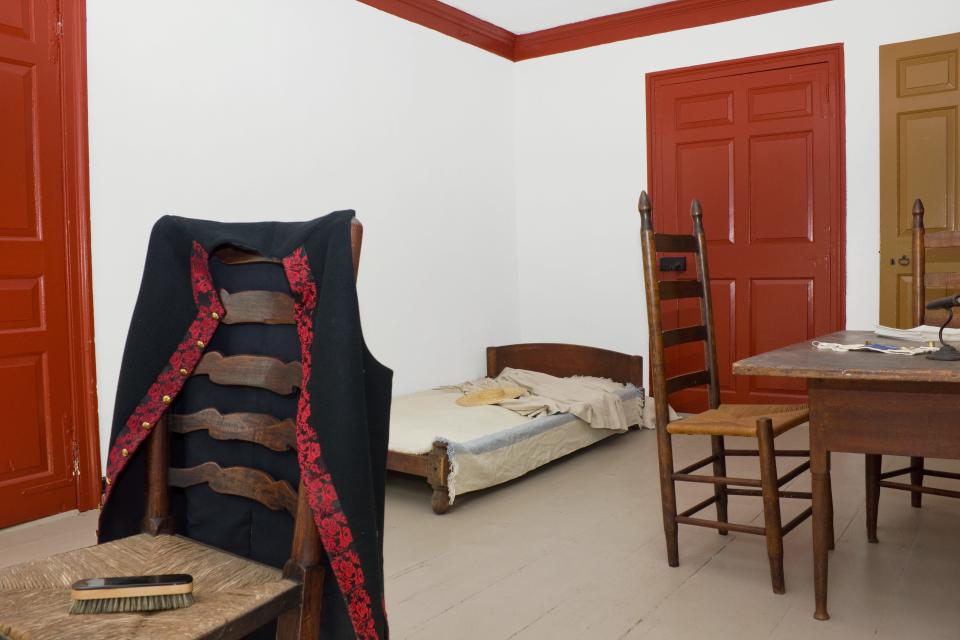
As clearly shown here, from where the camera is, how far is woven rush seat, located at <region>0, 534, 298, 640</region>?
3.65 feet

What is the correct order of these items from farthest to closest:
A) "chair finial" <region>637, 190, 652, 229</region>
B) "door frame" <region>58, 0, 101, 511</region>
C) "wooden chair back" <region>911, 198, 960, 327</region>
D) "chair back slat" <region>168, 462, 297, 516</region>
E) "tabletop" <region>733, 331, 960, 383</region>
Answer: "door frame" <region>58, 0, 101, 511</region>
"wooden chair back" <region>911, 198, 960, 327</region>
"chair finial" <region>637, 190, 652, 229</region>
"tabletop" <region>733, 331, 960, 383</region>
"chair back slat" <region>168, 462, 297, 516</region>

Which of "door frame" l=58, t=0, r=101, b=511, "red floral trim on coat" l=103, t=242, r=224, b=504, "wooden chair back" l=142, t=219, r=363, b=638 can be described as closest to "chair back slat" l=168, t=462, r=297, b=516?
"wooden chair back" l=142, t=219, r=363, b=638

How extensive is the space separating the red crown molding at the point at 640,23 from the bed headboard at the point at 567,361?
7.11 feet

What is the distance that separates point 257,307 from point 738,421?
67.5 inches

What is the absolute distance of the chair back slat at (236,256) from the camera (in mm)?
1432

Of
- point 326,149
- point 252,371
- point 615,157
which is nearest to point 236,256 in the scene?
point 252,371

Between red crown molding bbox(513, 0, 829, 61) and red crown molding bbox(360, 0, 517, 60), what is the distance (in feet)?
0.62

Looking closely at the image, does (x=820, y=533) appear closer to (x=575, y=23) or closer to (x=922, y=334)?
(x=922, y=334)

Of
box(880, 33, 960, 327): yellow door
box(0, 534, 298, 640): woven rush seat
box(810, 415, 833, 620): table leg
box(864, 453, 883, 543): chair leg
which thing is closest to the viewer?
box(0, 534, 298, 640): woven rush seat

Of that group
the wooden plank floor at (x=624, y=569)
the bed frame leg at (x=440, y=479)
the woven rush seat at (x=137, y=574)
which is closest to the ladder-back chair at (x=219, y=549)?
the woven rush seat at (x=137, y=574)

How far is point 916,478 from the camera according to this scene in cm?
315

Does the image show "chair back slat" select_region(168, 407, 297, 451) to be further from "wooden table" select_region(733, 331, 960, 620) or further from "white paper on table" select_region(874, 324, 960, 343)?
"white paper on table" select_region(874, 324, 960, 343)

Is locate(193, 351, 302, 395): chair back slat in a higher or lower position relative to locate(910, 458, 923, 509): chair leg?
higher

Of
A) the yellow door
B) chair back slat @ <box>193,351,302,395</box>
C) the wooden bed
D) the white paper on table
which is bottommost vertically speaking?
the wooden bed
